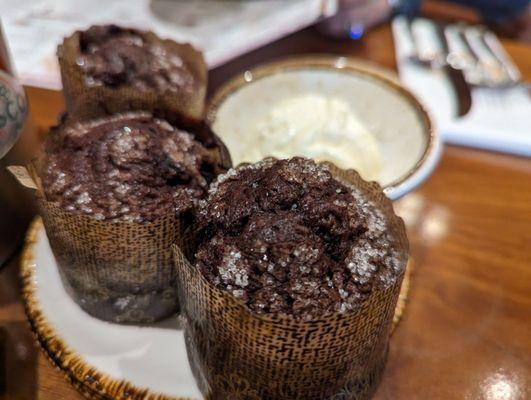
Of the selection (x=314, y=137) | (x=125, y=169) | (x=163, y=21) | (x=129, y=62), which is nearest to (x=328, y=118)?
(x=314, y=137)

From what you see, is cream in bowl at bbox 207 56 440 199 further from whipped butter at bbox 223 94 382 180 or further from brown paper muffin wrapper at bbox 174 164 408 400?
brown paper muffin wrapper at bbox 174 164 408 400

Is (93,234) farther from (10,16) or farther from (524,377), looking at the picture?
(10,16)

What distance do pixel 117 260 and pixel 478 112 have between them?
1.20 m

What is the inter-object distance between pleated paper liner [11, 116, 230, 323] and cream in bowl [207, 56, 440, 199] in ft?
1.09

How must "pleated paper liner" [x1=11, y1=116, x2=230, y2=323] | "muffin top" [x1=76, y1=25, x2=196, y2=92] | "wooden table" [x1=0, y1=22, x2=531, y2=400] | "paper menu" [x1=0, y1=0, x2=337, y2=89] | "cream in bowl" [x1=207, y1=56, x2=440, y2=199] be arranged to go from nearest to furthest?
"pleated paper liner" [x1=11, y1=116, x2=230, y2=323] → "wooden table" [x1=0, y1=22, x2=531, y2=400] → "muffin top" [x1=76, y1=25, x2=196, y2=92] → "cream in bowl" [x1=207, y1=56, x2=440, y2=199] → "paper menu" [x1=0, y1=0, x2=337, y2=89]

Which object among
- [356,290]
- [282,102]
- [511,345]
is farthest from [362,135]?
[356,290]

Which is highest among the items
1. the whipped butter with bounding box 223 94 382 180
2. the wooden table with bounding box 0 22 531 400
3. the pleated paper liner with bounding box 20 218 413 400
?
the whipped butter with bounding box 223 94 382 180

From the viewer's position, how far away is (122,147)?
36.8 inches

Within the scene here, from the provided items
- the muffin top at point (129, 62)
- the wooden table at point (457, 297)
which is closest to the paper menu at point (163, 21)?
the wooden table at point (457, 297)

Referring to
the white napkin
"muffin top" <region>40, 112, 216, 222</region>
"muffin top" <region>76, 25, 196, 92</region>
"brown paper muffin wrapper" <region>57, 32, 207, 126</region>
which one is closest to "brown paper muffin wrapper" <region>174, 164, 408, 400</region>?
"muffin top" <region>40, 112, 216, 222</region>

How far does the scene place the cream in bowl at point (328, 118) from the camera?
4.20 feet

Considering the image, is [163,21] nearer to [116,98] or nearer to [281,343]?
[116,98]

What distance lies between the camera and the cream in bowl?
128 cm

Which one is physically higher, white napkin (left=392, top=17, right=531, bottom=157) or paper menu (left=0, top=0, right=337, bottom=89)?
paper menu (left=0, top=0, right=337, bottom=89)
